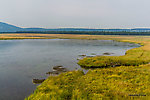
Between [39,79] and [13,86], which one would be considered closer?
[13,86]

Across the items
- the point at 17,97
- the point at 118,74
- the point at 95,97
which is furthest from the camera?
the point at 118,74

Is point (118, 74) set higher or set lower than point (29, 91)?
higher

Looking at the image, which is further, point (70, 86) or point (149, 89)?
point (70, 86)

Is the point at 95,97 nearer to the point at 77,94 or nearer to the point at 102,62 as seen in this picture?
the point at 77,94

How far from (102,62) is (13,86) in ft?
66.9

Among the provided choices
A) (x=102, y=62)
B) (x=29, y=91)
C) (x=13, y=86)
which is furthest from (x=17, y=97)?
(x=102, y=62)

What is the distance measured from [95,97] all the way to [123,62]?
20562 millimetres

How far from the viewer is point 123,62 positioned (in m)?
30.4

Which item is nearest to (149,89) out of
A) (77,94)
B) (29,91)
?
(77,94)

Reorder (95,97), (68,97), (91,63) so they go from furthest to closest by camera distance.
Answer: (91,63) < (68,97) < (95,97)

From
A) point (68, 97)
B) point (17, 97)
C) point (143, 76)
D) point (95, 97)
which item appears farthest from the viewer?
point (143, 76)

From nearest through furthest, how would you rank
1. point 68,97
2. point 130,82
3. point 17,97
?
point 68,97
point 17,97
point 130,82

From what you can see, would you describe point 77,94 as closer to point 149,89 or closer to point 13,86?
point 149,89

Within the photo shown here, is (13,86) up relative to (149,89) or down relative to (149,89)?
down
